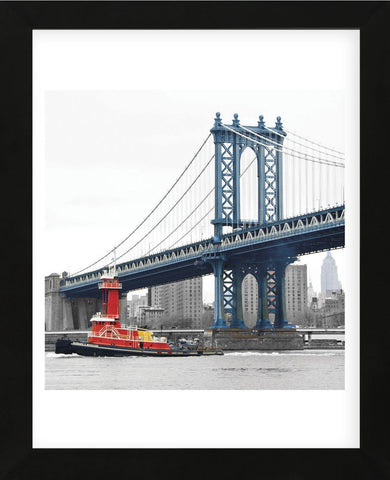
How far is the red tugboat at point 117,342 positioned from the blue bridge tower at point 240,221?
1.51 metres

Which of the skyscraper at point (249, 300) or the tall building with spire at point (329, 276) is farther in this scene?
the skyscraper at point (249, 300)

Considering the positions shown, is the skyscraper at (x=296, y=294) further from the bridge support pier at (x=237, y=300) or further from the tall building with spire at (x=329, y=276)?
the bridge support pier at (x=237, y=300)

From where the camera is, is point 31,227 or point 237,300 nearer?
point 31,227

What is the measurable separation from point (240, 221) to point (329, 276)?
14195mm

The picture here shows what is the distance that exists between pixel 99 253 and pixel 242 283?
44.3ft

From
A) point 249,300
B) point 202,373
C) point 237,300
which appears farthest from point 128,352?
point 202,373

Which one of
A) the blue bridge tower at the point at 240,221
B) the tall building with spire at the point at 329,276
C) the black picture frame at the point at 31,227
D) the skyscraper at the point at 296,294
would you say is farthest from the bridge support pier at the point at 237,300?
the black picture frame at the point at 31,227

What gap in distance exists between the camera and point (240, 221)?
2611cm

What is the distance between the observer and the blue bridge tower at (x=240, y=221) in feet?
69.2

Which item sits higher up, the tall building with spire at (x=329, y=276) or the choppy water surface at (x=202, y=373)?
the tall building with spire at (x=329, y=276)

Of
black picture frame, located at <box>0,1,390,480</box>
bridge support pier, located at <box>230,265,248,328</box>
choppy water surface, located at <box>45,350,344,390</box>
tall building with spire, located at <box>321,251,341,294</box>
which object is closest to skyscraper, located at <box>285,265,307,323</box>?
choppy water surface, located at <box>45,350,344,390</box>

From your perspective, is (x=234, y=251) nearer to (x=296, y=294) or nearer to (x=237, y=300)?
(x=237, y=300)

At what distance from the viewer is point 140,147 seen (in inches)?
496
